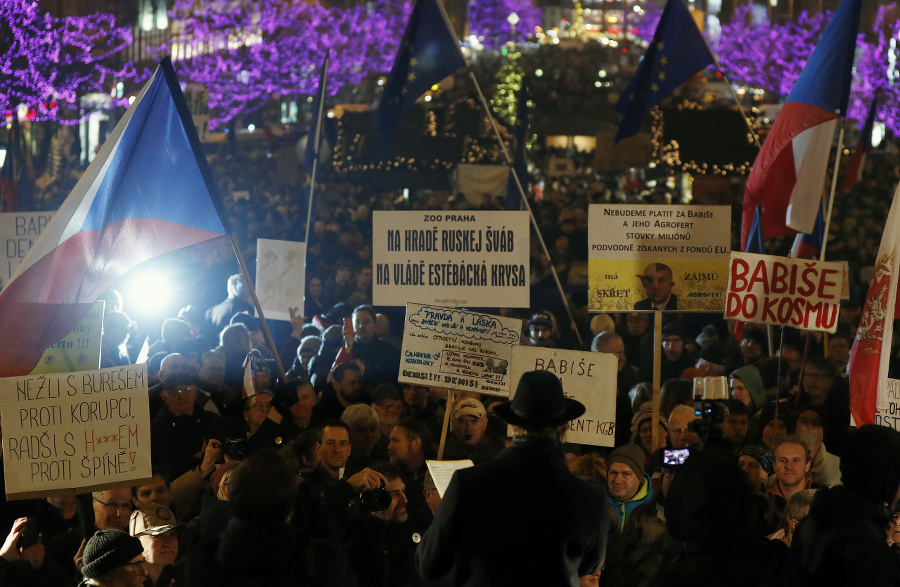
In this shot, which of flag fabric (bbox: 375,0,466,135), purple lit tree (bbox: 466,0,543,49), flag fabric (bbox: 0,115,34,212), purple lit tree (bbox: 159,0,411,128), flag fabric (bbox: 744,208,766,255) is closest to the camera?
flag fabric (bbox: 744,208,766,255)

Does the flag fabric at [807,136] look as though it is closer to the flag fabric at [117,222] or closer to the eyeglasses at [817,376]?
the eyeglasses at [817,376]

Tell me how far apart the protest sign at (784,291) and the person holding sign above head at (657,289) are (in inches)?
17.7

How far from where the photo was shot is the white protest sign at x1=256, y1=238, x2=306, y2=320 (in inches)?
460

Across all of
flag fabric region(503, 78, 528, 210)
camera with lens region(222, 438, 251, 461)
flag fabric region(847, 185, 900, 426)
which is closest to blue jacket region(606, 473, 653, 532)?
flag fabric region(847, 185, 900, 426)

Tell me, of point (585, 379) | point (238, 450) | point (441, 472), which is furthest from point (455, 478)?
point (585, 379)

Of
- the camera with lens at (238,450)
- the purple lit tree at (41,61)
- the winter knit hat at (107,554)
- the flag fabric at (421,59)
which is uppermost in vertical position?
the purple lit tree at (41,61)

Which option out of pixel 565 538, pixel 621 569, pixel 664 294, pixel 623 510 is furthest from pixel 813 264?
pixel 565 538

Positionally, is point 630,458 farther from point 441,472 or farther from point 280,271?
point 280,271

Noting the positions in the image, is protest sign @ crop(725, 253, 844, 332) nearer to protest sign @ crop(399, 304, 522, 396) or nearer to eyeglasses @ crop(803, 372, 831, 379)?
eyeglasses @ crop(803, 372, 831, 379)

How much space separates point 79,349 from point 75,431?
1403mm

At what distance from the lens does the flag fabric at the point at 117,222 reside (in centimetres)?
662

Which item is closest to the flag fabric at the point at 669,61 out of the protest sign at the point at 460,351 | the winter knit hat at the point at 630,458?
the protest sign at the point at 460,351

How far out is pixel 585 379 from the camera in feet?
23.4

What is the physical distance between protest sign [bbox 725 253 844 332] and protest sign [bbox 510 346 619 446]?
163cm
